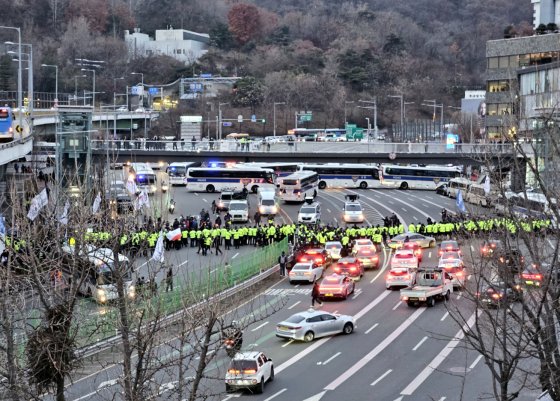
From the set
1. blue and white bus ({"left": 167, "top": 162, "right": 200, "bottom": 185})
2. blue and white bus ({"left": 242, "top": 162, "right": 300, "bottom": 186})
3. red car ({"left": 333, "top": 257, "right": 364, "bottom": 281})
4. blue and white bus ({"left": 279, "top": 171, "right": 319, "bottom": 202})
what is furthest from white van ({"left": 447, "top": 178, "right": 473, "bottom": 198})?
red car ({"left": 333, "top": 257, "right": 364, "bottom": 281})

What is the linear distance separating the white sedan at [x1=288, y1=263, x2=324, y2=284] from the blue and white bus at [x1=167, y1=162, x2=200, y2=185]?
41.7 meters

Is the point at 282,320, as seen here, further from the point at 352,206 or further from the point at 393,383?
the point at 352,206

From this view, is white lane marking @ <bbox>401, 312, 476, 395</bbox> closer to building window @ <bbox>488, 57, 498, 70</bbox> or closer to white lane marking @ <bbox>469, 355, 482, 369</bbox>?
white lane marking @ <bbox>469, 355, 482, 369</bbox>

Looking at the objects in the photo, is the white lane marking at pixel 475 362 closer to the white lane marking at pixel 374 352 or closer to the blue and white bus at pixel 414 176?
the white lane marking at pixel 374 352

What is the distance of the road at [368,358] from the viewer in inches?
1156

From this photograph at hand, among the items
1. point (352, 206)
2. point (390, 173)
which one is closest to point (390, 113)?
point (390, 173)

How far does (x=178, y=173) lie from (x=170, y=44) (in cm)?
10273

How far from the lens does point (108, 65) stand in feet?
566

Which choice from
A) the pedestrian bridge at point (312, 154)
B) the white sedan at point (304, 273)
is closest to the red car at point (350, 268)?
the white sedan at point (304, 273)

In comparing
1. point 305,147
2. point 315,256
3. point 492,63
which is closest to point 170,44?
point 492,63

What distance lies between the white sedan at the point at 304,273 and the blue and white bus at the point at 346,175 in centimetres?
4117

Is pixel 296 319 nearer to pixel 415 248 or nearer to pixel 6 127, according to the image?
pixel 415 248

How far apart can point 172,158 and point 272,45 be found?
109 meters

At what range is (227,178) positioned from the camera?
83750mm
